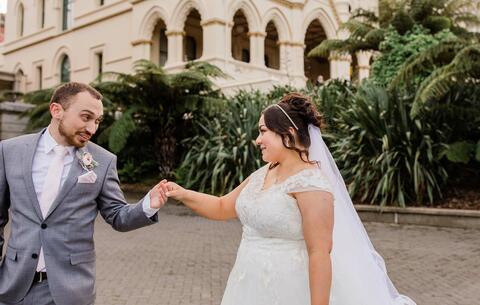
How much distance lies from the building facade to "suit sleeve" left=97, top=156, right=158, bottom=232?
15104 mm

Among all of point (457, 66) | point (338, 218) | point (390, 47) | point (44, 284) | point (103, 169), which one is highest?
point (390, 47)

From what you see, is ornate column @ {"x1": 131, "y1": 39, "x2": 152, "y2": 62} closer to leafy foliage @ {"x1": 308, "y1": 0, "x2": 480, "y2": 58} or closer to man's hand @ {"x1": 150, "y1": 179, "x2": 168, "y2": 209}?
leafy foliage @ {"x1": 308, "y1": 0, "x2": 480, "y2": 58}

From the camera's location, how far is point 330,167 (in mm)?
3100

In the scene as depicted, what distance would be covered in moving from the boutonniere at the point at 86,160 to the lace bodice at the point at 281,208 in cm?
83

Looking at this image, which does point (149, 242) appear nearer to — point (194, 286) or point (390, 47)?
point (194, 286)

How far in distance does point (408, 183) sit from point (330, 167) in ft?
25.4

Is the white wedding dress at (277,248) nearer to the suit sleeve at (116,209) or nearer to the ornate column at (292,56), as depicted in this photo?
the suit sleeve at (116,209)

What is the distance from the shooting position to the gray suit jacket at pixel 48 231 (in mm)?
2455

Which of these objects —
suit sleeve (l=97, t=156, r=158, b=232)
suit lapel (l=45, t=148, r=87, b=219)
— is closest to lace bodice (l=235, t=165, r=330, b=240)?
suit sleeve (l=97, t=156, r=158, b=232)

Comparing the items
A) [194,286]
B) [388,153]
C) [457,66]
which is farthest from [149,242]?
[457,66]

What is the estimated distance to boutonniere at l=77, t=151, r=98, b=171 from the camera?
2.62 metres

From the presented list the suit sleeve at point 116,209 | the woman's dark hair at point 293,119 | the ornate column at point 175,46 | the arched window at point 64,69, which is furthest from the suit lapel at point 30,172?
the arched window at point 64,69

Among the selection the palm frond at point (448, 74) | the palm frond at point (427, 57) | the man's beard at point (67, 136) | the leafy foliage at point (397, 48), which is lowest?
the man's beard at point (67, 136)

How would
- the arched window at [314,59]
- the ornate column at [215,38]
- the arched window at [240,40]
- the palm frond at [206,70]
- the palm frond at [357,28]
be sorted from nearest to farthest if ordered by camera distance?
the palm frond at [206,70]
the palm frond at [357,28]
the ornate column at [215,38]
the arched window at [240,40]
the arched window at [314,59]
